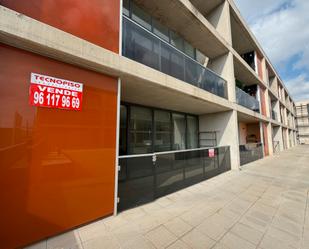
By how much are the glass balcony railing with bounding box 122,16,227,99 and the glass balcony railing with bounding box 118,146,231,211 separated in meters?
2.67

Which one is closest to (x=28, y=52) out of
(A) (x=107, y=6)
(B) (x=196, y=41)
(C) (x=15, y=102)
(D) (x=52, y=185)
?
(C) (x=15, y=102)

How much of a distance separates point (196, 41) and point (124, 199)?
302 inches

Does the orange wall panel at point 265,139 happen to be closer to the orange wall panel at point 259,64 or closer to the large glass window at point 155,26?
the orange wall panel at point 259,64

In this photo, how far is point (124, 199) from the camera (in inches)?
139

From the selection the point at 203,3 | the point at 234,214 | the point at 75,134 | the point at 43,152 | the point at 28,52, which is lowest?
the point at 234,214

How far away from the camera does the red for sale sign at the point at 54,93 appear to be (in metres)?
2.45

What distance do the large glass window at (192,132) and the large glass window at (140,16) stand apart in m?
5.34

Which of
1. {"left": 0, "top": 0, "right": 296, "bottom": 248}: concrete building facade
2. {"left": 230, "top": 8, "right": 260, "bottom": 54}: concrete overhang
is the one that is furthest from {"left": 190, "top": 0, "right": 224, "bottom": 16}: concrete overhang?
{"left": 0, "top": 0, "right": 296, "bottom": 248}: concrete building facade

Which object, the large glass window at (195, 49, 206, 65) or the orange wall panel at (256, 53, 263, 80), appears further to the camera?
the orange wall panel at (256, 53, 263, 80)

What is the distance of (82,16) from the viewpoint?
3010 mm

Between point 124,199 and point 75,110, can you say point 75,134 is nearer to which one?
point 75,110

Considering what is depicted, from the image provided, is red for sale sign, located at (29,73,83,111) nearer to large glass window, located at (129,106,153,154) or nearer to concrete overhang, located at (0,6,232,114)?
concrete overhang, located at (0,6,232,114)

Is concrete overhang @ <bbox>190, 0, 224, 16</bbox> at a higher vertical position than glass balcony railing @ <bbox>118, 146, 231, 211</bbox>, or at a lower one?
higher

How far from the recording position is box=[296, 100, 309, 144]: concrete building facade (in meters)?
38.0
